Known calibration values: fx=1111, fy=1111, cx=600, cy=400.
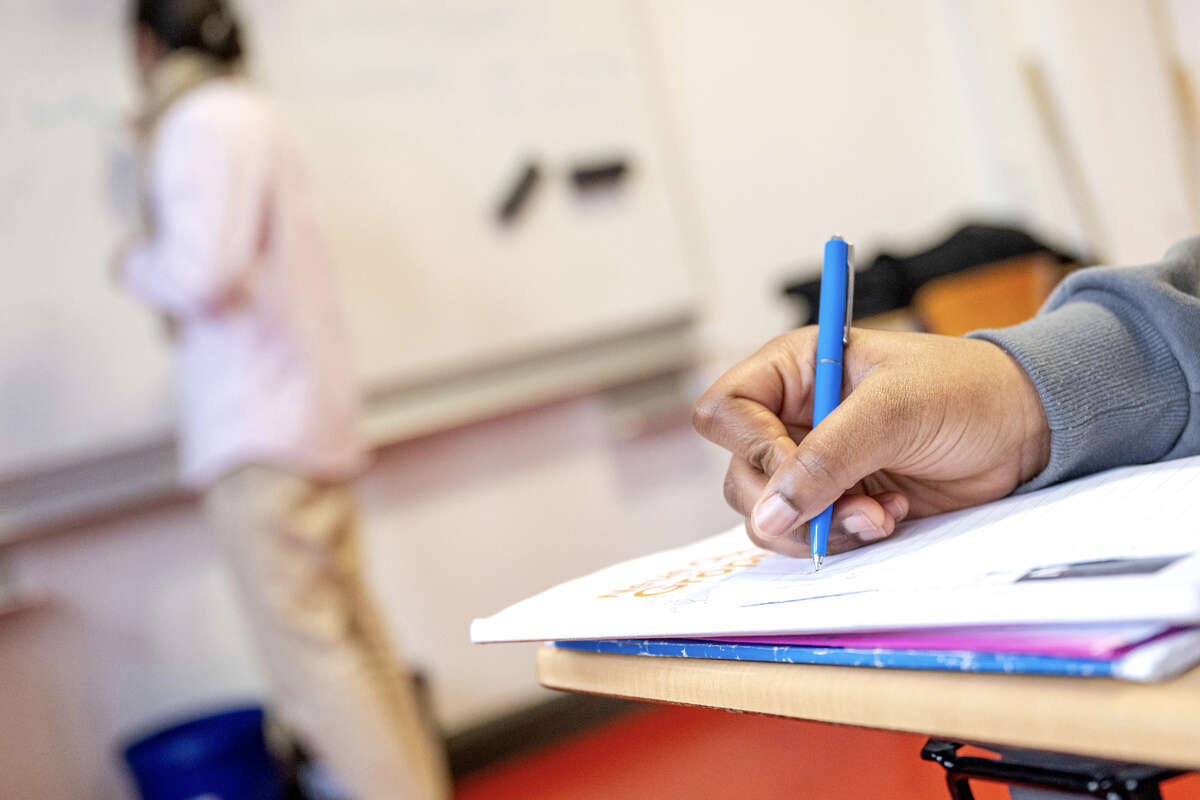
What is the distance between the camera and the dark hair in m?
1.66

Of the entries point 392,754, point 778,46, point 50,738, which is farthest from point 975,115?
point 50,738

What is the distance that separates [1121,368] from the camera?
0.51 metres

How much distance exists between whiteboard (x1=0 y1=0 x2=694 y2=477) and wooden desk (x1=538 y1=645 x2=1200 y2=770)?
1.78m

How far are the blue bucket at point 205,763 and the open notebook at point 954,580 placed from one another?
5.02ft

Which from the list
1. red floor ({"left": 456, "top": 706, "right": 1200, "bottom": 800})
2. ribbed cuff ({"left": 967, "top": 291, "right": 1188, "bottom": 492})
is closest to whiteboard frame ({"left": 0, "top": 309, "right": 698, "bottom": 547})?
red floor ({"left": 456, "top": 706, "right": 1200, "bottom": 800})

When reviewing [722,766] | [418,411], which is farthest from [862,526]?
[418,411]

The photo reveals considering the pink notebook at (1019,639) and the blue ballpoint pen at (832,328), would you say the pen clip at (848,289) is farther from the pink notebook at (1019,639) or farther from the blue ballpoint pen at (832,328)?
the pink notebook at (1019,639)

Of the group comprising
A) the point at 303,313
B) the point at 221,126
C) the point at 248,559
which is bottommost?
the point at 248,559

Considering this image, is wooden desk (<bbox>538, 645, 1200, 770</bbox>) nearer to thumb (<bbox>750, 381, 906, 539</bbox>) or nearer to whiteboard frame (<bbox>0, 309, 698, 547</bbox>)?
thumb (<bbox>750, 381, 906, 539</bbox>)

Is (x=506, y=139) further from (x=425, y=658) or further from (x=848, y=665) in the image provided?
(x=848, y=665)

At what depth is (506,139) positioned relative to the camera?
2305 mm

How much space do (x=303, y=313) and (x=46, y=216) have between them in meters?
0.61

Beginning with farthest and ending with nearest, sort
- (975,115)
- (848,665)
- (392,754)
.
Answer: (975,115), (392,754), (848,665)

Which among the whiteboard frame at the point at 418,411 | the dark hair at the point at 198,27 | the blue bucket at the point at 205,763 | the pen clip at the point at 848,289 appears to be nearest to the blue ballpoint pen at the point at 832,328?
the pen clip at the point at 848,289
